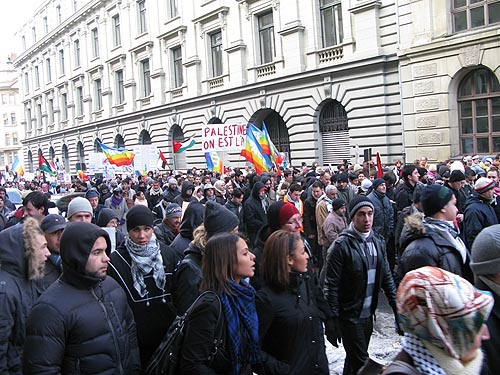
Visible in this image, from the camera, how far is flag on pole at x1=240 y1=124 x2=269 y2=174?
13.9 meters

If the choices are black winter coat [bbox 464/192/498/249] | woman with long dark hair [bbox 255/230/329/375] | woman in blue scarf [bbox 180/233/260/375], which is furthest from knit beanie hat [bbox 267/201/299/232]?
black winter coat [bbox 464/192/498/249]

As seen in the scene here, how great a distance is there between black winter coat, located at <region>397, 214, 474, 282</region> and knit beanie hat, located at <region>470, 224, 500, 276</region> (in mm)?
1354

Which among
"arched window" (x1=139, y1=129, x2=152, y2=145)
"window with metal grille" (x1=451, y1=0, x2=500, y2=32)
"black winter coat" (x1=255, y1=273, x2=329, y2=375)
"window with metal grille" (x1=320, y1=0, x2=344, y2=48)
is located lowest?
"black winter coat" (x1=255, y1=273, x2=329, y2=375)

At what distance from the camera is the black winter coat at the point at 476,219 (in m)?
5.70

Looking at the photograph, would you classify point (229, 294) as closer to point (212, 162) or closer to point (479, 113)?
point (212, 162)

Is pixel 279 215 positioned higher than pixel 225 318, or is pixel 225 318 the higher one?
pixel 279 215

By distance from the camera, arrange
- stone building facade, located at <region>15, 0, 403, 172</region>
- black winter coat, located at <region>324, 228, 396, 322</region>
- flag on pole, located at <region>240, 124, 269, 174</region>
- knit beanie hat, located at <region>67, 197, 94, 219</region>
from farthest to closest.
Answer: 1. stone building facade, located at <region>15, 0, 403, 172</region>
2. flag on pole, located at <region>240, 124, 269, 174</region>
3. knit beanie hat, located at <region>67, 197, 94, 219</region>
4. black winter coat, located at <region>324, 228, 396, 322</region>

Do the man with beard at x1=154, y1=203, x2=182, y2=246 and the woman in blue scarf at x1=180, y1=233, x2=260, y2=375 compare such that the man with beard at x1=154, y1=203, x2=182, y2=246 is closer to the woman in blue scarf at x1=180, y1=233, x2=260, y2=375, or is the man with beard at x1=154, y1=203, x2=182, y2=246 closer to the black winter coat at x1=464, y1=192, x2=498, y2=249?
the woman in blue scarf at x1=180, y1=233, x2=260, y2=375

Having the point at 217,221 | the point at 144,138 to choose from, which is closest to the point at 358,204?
the point at 217,221

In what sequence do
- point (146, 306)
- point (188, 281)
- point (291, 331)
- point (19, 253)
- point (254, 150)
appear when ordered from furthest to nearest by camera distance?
point (254, 150), point (146, 306), point (188, 281), point (19, 253), point (291, 331)

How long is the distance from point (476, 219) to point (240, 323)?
12.3 ft

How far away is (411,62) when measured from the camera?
17.8 m

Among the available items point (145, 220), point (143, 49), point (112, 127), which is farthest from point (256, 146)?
point (112, 127)

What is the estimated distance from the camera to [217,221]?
12.8ft
